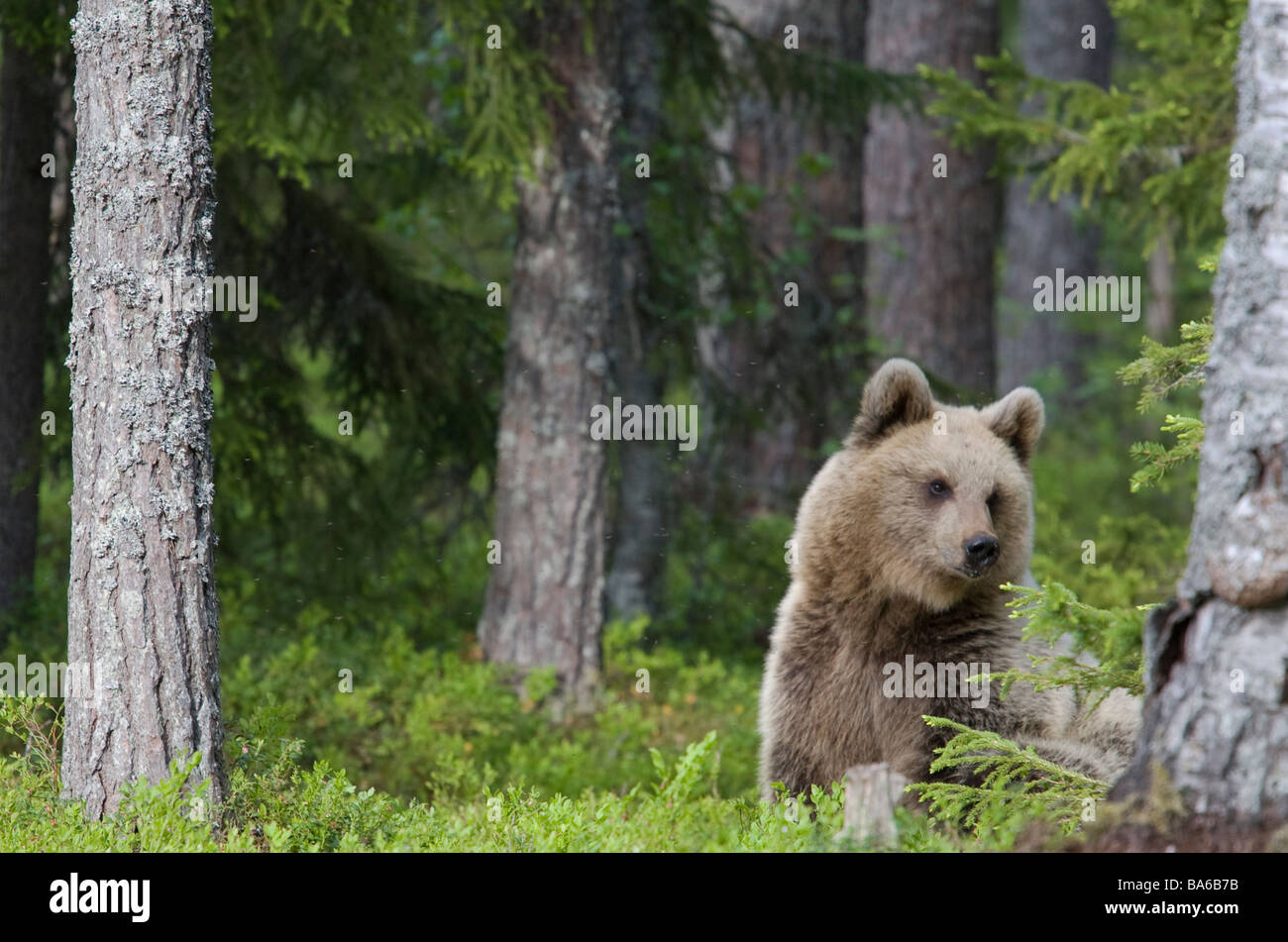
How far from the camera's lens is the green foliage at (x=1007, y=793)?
4.63 metres

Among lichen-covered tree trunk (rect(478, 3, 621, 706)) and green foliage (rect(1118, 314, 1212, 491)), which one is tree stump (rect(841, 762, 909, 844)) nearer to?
green foliage (rect(1118, 314, 1212, 491))

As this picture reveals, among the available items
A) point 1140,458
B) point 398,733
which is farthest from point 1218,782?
point 398,733

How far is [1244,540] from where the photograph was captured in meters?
3.71

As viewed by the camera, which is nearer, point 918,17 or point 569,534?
point 569,534

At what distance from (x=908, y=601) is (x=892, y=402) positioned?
0.96 metres

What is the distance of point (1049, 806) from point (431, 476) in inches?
261

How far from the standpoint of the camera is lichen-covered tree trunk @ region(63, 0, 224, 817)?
16.1 ft

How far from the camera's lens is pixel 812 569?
20.9 feet

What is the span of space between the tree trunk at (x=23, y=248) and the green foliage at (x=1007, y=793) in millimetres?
5884

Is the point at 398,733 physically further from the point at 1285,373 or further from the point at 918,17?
the point at 918,17

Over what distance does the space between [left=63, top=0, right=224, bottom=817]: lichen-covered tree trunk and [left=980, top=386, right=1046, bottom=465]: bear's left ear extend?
3.58m

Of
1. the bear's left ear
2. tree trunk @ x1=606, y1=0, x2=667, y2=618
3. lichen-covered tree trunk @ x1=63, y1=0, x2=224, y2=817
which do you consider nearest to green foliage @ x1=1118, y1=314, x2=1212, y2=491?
the bear's left ear

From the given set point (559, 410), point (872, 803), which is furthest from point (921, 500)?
point (559, 410)

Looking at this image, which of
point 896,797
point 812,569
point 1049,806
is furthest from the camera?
point 812,569
